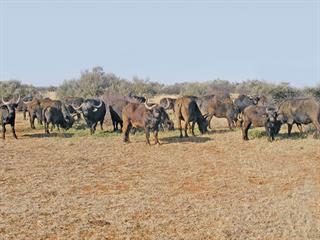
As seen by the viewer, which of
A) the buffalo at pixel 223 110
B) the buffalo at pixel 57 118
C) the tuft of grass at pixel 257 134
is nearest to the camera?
the tuft of grass at pixel 257 134

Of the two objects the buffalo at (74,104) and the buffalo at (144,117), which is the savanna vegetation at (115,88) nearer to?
the buffalo at (74,104)

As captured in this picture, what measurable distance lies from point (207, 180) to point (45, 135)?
30.8ft

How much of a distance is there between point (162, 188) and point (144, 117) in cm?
616

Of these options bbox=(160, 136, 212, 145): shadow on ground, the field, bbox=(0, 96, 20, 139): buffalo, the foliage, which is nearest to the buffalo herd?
bbox=(0, 96, 20, 139): buffalo

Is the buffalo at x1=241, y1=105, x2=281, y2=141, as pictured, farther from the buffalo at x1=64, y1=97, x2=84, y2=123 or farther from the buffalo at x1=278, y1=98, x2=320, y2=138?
the buffalo at x1=64, y1=97, x2=84, y2=123

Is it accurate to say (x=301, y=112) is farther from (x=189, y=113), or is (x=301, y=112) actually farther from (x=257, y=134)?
(x=189, y=113)

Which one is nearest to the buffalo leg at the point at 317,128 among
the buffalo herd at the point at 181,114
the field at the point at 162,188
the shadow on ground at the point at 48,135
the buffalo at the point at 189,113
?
the buffalo herd at the point at 181,114

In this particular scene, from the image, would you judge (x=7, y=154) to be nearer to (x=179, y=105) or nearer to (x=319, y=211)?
(x=179, y=105)

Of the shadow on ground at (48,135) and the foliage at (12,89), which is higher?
the foliage at (12,89)

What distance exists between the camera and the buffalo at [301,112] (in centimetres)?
1639

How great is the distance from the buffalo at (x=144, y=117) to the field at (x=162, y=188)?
0.59 m

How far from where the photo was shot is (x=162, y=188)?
1059cm

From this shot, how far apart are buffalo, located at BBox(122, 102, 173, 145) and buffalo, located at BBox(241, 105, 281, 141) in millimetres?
2898

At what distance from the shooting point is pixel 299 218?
27.0 ft
